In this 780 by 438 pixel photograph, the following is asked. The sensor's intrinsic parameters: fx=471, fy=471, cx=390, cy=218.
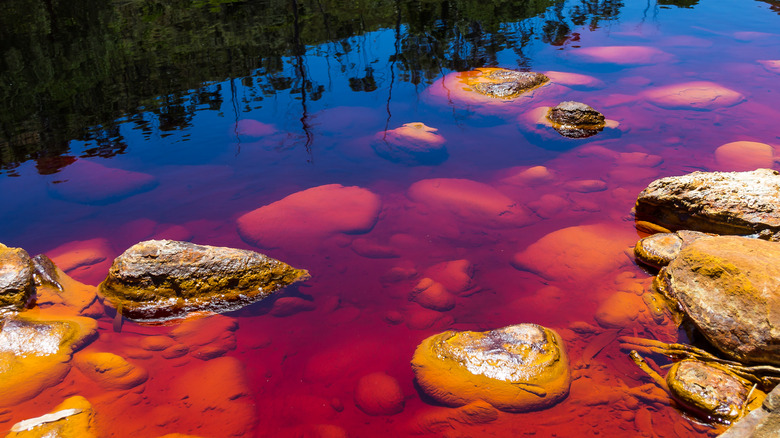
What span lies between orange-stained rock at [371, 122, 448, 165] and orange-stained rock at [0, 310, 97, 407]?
380 centimetres

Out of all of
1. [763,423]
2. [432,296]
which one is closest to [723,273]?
[763,423]

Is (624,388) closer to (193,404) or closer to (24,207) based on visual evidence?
(193,404)

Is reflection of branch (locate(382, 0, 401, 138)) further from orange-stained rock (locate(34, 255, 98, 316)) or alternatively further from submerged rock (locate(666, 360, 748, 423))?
submerged rock (locate(666, 360, 748, 423))

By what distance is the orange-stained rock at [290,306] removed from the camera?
3.97 meters

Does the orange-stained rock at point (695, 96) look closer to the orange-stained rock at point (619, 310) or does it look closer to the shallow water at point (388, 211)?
the shallow water at point (388, 211)

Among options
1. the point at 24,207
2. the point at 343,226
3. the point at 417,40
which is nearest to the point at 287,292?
the point at 343,226

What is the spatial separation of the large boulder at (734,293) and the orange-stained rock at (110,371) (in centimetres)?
394

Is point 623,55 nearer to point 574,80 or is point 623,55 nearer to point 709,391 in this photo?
point 574,80

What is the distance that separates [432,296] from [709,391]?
197 centimetres

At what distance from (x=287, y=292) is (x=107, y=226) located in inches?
103

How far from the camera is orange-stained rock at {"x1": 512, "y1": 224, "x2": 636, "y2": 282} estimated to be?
4.14 meters

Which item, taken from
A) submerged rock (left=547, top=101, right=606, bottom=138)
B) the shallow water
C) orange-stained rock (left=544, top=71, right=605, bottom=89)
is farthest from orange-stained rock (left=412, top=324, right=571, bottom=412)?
orange-stained rock (left=544, top=71, right=605, bottom=89)

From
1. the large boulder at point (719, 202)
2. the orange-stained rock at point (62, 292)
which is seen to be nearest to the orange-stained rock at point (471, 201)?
the large boulder at point (719, 202)

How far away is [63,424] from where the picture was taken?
2959 mm
